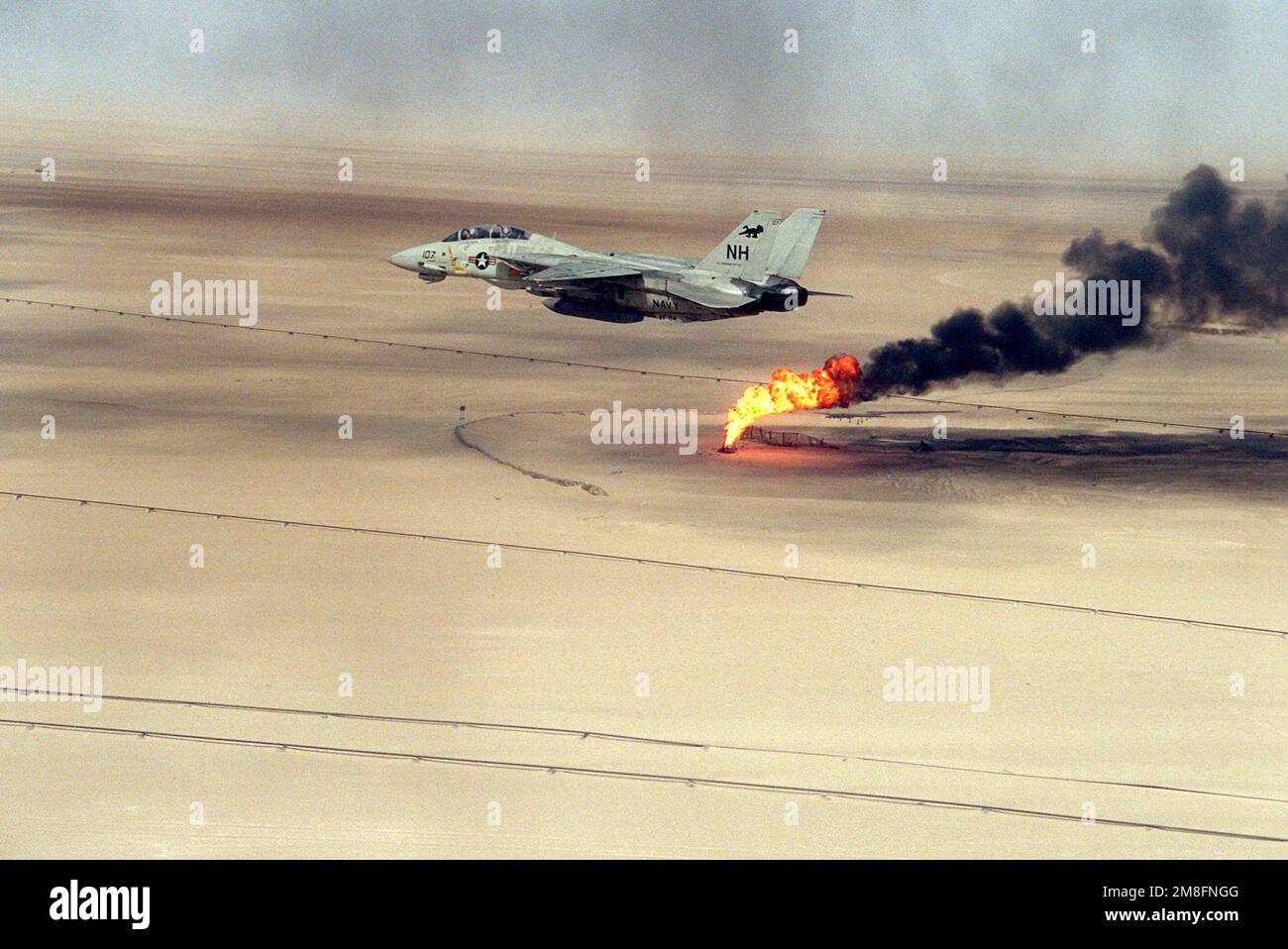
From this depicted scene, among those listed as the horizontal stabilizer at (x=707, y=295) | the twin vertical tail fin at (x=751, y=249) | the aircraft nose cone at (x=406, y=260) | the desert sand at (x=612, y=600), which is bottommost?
the desert sand at (x=612, y=600)

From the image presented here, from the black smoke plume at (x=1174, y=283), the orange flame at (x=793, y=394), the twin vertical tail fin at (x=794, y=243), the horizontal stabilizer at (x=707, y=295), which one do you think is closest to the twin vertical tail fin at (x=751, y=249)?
the twin vertical tail fin at (x=794, y=243)

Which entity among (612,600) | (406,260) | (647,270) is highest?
(406,260)

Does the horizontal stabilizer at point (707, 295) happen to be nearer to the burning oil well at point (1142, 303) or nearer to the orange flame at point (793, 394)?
the burning oil well at point (1142, 303)

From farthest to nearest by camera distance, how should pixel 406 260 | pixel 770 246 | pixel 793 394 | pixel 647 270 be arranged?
pixel 406 260, pixel 647 270, pixel 770 246, pixel 793 394

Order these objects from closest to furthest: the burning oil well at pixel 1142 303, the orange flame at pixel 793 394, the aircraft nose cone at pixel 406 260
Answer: the orange flame at pixel 793 394
the burning oil well at pixel 1142 303
the aircraft nose cone at pixel 406 260

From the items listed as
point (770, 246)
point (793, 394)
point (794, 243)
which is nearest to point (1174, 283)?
point (794, 243)

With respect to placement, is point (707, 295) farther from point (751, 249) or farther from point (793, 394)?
point (793, 394)

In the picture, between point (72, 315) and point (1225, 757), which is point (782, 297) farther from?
point (72, 315)
